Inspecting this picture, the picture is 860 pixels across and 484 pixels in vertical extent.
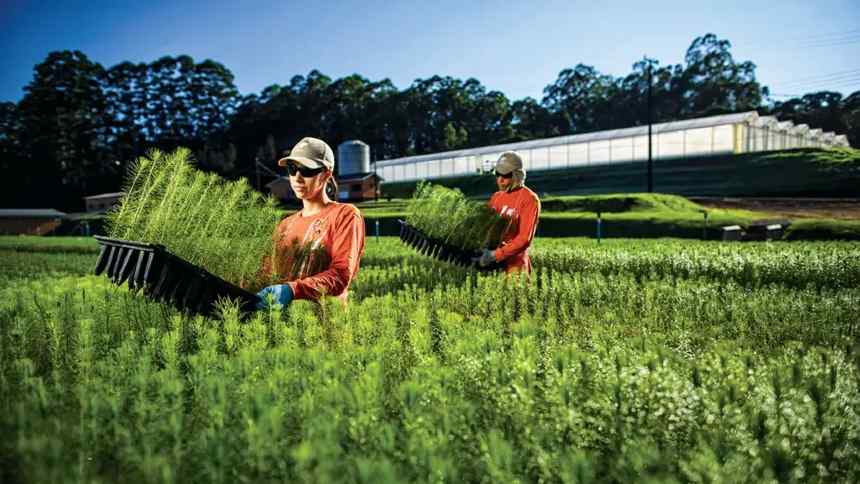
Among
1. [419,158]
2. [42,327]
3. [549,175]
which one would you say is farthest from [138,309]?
[419,158]

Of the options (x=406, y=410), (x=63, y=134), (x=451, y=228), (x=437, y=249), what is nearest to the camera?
(x=406, y=410)

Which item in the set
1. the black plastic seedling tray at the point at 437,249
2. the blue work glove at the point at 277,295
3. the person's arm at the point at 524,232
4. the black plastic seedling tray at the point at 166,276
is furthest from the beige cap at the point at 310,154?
the person's arm at the point at 524,232

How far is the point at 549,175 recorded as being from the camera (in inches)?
2035

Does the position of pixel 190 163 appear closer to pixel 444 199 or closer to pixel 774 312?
pixel 444 199

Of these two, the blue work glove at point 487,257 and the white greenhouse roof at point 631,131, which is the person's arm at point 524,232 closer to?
the blue work glove at point 487,257

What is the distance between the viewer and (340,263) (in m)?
3.74

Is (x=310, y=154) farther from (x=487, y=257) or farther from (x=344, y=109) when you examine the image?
(x=344, y=109)

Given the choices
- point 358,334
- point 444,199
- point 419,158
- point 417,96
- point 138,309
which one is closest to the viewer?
point 358,334

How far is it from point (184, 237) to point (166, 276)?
0.47 m

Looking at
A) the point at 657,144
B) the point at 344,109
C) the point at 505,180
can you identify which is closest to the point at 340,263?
the point at 505,180

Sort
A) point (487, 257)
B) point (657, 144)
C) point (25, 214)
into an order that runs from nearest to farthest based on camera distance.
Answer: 1. point (487, 257)
2. point (25, 214)
3. point (657, 144)

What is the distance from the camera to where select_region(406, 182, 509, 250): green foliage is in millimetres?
5895

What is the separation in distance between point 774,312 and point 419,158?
57.8m

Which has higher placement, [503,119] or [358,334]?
[503,119]
